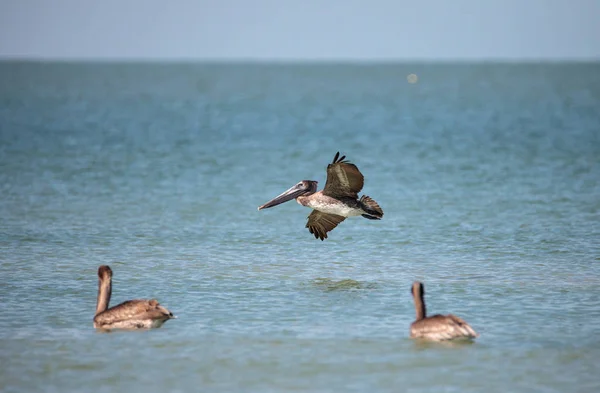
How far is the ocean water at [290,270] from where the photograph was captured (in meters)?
11.6

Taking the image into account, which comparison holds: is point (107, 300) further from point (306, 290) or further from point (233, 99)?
point (233, 99)

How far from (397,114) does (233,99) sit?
80.2 ft

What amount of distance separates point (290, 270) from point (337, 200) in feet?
3.74

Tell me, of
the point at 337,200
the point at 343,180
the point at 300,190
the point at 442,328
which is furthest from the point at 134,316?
the point at 300,190

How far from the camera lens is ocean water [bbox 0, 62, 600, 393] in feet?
38.1

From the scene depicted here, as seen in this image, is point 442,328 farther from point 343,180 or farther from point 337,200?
point 337,200

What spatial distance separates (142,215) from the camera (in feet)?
71.2

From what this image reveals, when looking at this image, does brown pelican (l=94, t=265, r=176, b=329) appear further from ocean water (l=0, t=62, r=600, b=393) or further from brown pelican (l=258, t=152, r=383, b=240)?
brown pelican (l=258, t=152, r=383, b=240)

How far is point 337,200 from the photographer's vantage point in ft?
52.7

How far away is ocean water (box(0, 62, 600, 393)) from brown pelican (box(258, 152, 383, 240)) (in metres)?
0.63

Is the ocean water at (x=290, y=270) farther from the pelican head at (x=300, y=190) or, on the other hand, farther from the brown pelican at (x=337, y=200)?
the pelican head at (x=300, y=190)

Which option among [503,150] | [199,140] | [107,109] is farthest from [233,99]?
[503,150]

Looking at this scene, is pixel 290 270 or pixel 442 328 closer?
pixel 442 328

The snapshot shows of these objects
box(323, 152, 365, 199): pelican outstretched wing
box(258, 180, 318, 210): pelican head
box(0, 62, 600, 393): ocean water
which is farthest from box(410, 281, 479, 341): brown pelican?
box(258, 180, 318, 210): pelican head
